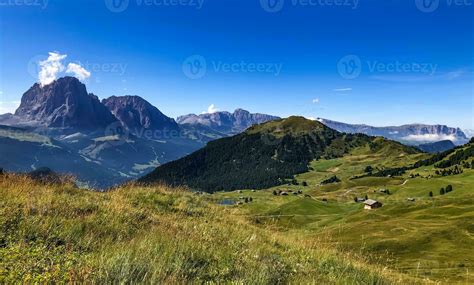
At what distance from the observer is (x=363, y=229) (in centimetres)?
12900

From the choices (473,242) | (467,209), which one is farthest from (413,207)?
(473,242)

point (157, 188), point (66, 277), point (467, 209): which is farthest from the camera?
point (467, 209)

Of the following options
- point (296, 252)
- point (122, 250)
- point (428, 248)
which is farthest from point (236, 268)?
point (428, 248)

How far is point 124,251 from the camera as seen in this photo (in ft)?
28.6

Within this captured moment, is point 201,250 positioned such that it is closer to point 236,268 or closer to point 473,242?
point 236,268

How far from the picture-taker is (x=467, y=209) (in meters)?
148

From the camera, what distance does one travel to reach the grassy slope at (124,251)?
7.40 metres

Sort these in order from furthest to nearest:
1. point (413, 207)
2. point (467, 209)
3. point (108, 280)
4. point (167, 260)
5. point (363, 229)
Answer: point (413, 207) < point (467, 209) < point (363, 229) < point (167, 260) < point (108, 280)

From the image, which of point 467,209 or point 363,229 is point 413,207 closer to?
point 467,209

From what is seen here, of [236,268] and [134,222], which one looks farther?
[134,222]

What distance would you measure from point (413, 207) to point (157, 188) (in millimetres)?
177165

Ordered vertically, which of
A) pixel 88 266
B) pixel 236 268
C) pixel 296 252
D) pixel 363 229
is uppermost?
pixel 88 266

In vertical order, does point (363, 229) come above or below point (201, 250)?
below

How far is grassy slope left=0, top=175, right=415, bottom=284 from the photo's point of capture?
7398 millimetres
